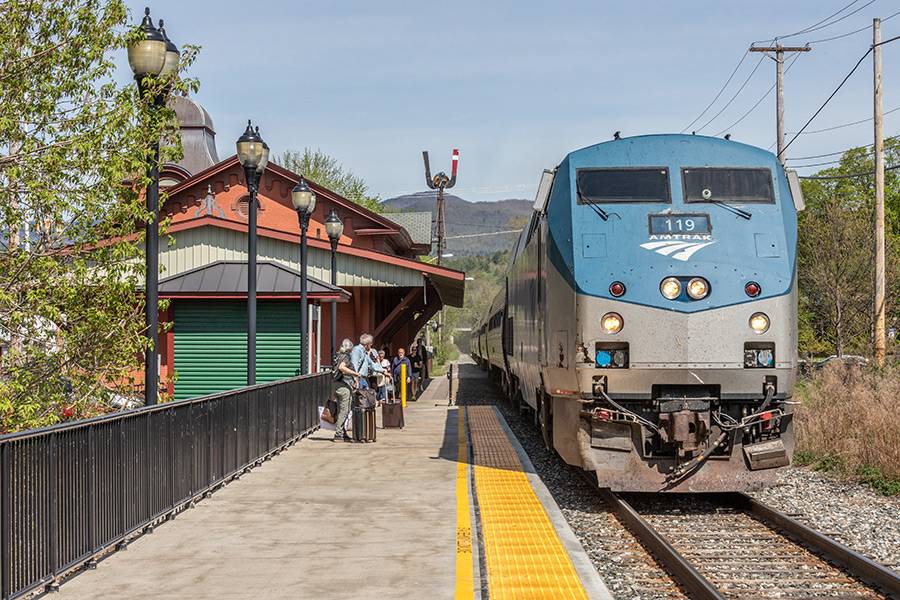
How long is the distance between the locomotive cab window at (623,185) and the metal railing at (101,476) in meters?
4.67

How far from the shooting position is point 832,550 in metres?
8.88

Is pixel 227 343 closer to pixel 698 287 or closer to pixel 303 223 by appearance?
pixel 303 223

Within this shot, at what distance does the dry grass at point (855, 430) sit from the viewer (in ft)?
45.2

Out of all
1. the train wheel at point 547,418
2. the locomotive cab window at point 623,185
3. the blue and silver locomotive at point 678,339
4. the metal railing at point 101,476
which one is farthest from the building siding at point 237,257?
the blue and silver locomotive at point 678,339

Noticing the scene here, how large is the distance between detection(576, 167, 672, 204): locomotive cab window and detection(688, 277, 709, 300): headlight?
3.81ft

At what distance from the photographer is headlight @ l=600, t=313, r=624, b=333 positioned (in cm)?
1072

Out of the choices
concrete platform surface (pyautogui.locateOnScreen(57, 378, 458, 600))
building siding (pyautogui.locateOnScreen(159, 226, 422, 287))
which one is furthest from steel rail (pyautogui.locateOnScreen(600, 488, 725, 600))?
building siding (pyautogui.locateOnScreen(159, 226, 422, 287))

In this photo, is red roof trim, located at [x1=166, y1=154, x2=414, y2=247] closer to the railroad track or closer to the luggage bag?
the luggage bag

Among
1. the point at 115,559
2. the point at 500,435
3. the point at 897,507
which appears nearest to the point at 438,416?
the point at 500,435

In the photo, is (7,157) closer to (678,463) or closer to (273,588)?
(273,588)

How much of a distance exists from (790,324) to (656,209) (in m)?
1.84

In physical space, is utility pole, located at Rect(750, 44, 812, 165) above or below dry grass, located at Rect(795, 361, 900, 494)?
above

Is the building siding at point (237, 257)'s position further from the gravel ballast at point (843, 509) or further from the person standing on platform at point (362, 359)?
the gravel ballast at point (843, 509)

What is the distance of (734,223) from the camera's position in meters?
11.3
